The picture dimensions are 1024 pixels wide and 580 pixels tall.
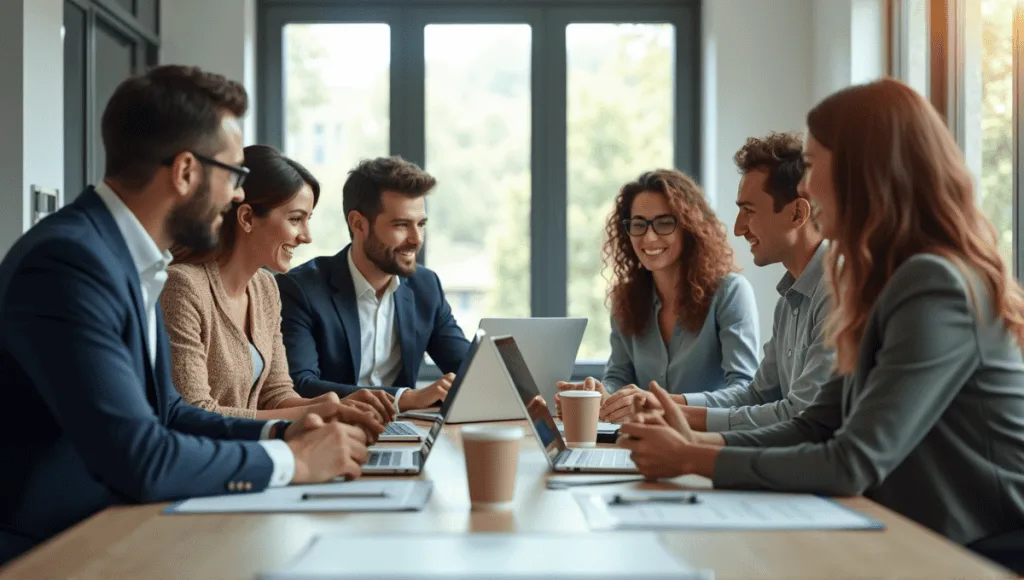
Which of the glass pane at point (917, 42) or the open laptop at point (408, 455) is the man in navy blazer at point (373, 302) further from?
the glass pane at point (917, 42)

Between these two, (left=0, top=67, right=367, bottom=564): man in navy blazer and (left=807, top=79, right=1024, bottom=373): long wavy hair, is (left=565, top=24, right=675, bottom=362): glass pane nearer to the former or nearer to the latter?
(left=0, top=67, right=367, bottom=564): man in navy blazer

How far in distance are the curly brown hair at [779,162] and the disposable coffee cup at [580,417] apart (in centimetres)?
93

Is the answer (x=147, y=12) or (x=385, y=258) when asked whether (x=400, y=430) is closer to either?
(x=385, y=258)

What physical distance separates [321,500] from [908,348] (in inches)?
33.9

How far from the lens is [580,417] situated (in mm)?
2127

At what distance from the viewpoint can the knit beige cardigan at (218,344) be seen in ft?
7.95

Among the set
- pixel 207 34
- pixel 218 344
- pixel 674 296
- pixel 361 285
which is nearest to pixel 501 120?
pixel 207 34

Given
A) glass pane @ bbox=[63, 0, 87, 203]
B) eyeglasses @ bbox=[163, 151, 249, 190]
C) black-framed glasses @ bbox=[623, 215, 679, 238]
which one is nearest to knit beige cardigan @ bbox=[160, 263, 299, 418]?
eyeglasses @ bbox=[163, 151, 249, 190]

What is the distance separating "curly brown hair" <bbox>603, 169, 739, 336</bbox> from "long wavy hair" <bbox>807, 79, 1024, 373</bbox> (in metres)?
1.56

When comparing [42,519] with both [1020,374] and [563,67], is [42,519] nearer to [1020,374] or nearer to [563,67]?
[1020,374]

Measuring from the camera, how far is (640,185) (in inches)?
139

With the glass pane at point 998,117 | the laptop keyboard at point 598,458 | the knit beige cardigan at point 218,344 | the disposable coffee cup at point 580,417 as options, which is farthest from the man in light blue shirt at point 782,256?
the glass pane at point 998,117

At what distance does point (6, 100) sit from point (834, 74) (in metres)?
3.37

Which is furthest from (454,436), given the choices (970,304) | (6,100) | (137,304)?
(6,100)
